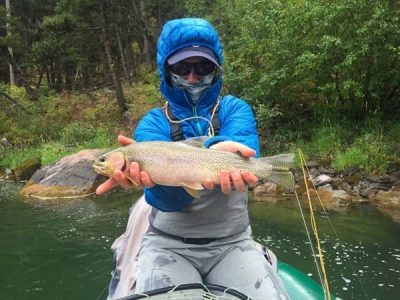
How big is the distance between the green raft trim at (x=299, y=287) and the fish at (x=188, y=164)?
7.39 ft

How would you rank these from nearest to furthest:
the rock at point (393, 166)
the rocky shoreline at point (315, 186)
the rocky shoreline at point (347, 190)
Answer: the rocky shoreline at point (347, 190) → the rocky shoreline at point (315, 186) → the rock at point (393, 166)

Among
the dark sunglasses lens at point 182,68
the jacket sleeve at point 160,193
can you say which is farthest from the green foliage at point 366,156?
the jacket sleeve at point 160,193

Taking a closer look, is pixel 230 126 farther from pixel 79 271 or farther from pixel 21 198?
pixel 21 198

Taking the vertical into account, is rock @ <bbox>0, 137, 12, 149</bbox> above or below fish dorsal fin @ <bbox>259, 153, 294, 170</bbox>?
below

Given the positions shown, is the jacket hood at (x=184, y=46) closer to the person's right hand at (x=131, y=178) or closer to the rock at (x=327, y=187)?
the person's right hand at (x=131, y=178)

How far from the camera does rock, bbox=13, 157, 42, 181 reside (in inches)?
697

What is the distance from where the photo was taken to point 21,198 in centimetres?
1383

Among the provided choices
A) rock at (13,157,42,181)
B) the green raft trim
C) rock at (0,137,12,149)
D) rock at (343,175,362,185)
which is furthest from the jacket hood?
rock at (0,137,12,149)

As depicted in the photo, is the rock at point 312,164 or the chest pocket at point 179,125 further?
the rock at point 312,164

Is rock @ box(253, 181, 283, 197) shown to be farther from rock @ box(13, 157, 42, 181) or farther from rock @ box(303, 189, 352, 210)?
rock @ box(13, 157, 42, 181)

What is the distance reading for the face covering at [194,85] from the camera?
3398 mm

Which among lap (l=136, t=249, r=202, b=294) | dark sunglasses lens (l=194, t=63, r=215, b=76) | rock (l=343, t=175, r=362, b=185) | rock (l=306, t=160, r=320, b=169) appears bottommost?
rock (l=343, t=175, r=362, b=185)

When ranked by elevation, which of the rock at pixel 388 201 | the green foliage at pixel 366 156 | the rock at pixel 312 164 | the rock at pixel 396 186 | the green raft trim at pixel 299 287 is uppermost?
the green raft trim at pixel 299 287

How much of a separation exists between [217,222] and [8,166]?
18217mm
